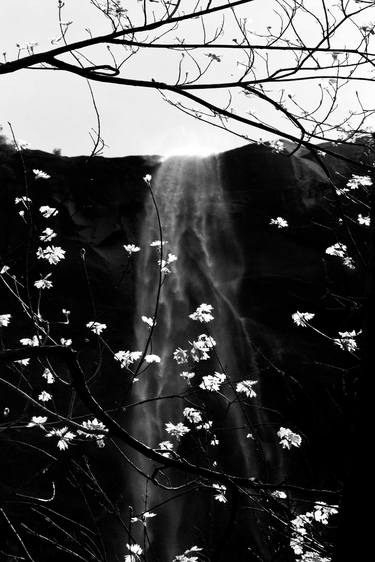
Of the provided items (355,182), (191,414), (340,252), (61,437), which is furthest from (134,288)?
(61,437)

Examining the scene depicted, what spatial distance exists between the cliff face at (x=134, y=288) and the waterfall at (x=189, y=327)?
0.27m

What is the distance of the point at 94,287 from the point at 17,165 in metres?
5.70

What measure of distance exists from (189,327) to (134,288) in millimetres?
2331

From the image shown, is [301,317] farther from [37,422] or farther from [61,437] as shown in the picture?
[61,437]

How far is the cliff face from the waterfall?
274mm

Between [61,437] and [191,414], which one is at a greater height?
[191,414]

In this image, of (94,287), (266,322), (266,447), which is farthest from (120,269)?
(266,447)

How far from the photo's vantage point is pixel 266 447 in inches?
561

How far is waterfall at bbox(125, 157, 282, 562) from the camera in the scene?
44.5 ft

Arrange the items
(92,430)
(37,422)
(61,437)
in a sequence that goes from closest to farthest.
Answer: (92,430)
(61,437)
(37,422)

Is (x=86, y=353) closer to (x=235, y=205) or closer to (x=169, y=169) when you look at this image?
(x=235, y=205)

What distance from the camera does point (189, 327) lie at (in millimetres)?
17047

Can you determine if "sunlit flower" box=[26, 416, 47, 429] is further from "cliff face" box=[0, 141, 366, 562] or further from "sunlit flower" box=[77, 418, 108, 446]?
"cliff face" box=[0, 141, 366, 562]

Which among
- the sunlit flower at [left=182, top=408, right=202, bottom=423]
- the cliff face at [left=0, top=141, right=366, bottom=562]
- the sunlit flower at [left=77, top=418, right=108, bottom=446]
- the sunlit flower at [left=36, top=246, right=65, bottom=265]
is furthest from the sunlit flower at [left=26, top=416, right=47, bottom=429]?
the cliff face at [left=0, top=141, right=366, bottom=562]
